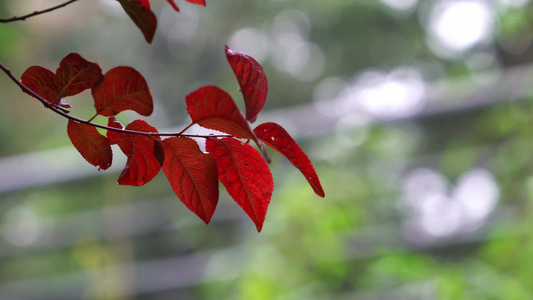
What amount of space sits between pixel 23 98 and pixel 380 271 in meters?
3.13

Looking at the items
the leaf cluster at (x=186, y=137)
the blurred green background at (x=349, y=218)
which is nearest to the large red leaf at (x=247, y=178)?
the leaf cluster at (x=186, y=137)

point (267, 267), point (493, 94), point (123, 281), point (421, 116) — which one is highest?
point (493, 94)

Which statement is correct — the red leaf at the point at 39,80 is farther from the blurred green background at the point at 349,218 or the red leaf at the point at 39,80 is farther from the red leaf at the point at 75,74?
the blurred green background at the point at 349,218

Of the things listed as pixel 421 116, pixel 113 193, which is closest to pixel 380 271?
pixel 421 116

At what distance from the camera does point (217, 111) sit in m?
0.27

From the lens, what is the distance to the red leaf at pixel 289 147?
0.29m

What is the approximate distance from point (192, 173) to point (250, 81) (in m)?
0.07

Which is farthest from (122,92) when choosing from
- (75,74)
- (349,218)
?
(349,218)

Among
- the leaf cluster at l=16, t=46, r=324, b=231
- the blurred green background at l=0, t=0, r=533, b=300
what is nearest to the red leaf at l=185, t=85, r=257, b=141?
the leaf cluster at l=16, t=46, r=324, b=231

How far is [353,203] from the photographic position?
1575 millimetres

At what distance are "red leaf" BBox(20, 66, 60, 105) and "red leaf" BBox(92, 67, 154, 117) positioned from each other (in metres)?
0.02

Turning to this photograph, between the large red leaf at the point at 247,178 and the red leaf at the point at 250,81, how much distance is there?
1.6 inches

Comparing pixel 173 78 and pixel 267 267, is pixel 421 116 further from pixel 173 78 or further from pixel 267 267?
pixel 173 78

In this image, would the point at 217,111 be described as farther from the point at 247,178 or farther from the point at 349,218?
the point at 349,218
